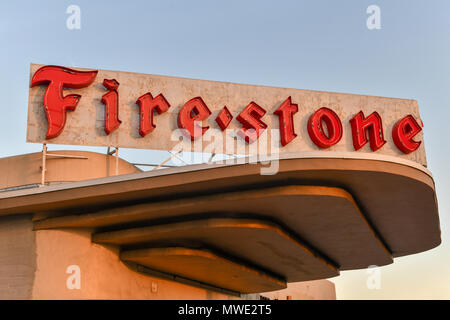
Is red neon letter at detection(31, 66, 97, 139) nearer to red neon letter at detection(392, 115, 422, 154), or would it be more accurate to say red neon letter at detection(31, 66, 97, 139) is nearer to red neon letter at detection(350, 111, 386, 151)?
red neon letter at detection(350, 111, 386, 151)

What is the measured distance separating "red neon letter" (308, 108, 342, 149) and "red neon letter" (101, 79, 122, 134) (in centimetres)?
855

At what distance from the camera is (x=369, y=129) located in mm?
26219

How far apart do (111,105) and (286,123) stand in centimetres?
768

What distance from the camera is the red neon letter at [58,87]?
21.1 m

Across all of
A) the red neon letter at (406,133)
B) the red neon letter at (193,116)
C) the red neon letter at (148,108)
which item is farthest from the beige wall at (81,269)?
the red neon letter at (406,133)

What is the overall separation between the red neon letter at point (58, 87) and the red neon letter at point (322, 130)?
9.67 m

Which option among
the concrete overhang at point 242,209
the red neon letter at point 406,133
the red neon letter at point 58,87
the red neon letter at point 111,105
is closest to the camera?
the concrete overhang at point 242,209

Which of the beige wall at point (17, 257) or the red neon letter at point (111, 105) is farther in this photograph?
the red neon letter at point (111, 105)

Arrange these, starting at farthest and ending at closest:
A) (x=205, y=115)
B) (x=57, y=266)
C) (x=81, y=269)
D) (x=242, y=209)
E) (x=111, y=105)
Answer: (x=205, y=115) < (x=111, y=105) < (x=81, y=269) < (x=57, y=266) < (x=242, y=209)

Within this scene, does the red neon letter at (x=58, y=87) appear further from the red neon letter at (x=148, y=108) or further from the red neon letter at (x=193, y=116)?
the red neon letter at (x=193, y=116)

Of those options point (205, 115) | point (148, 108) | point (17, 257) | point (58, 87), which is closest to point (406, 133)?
point (205, 115)

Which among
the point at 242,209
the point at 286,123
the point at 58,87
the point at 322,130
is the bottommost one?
the point at 242,209

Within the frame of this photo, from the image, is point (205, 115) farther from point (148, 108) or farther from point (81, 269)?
point (81, 269)
